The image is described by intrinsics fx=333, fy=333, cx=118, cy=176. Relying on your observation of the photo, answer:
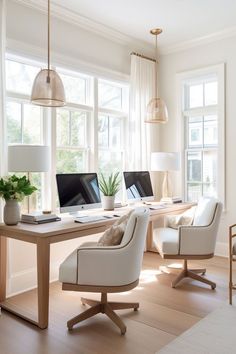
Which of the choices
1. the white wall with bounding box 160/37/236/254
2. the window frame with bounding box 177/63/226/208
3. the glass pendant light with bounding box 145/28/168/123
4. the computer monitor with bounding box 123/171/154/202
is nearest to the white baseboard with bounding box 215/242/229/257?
the white wall with bounding box 160/37/236/254

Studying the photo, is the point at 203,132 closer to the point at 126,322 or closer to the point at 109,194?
the point at 109,194

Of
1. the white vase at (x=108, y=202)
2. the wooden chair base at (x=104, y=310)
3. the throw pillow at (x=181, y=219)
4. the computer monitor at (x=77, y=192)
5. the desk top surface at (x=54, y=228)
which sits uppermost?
the computer monitor at (x=77, y=192)

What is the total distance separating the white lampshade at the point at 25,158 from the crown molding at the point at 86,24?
160 cm

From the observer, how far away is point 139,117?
185 inches

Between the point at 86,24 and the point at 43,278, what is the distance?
9.79 ft

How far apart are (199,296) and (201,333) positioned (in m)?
0.73

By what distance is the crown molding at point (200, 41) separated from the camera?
4.35 metres

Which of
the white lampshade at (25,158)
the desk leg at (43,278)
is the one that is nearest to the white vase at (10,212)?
the white lampshade at (25,158)

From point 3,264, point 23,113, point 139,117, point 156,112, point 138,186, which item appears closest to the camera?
point 3,264

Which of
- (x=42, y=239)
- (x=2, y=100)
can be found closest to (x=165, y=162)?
(x=2, y=100)

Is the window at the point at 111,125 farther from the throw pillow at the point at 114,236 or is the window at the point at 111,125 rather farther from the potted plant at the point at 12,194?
the throw pillow at the point at 114,236

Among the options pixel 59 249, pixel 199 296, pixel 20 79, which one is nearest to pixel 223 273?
pixel 199 296

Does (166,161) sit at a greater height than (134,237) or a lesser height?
greater

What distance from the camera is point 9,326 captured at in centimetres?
262
